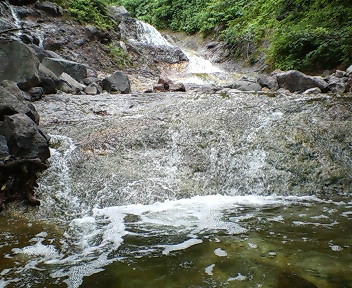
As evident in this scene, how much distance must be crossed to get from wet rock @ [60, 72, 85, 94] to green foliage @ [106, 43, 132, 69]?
17.1ft

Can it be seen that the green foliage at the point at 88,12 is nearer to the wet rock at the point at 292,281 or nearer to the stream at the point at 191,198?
the stream at the point at 191,198

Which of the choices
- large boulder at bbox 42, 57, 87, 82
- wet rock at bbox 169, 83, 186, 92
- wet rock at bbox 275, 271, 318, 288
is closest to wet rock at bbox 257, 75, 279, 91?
wet rock at bbox 169, 83, 186, 92

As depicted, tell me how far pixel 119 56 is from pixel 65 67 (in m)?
5.55

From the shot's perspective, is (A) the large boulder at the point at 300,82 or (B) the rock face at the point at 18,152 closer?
(B) the rock face at the point at 18,152

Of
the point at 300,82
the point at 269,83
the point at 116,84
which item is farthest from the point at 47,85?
the point at 300,82

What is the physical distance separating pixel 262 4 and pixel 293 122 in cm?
1665

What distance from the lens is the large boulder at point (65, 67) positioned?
1078 cm

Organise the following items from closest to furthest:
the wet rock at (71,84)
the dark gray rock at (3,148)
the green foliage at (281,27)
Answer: the dark gray rock at (3,148) → the wet rock at (71,84) → the green foliage at (281,27)

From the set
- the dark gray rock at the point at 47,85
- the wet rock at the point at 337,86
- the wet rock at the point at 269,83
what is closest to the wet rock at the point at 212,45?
the wet rock at the point at 269,83

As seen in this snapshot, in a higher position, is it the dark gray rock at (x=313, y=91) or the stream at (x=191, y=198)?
the dark gray rock at (x=313, y=91)

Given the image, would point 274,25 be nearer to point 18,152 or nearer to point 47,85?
point 47,85

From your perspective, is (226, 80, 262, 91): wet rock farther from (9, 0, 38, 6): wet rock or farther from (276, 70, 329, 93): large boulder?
(9, 0, 38, 6): wet rock

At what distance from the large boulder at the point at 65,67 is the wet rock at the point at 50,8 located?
6.59 m

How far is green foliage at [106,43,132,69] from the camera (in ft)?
52.9
